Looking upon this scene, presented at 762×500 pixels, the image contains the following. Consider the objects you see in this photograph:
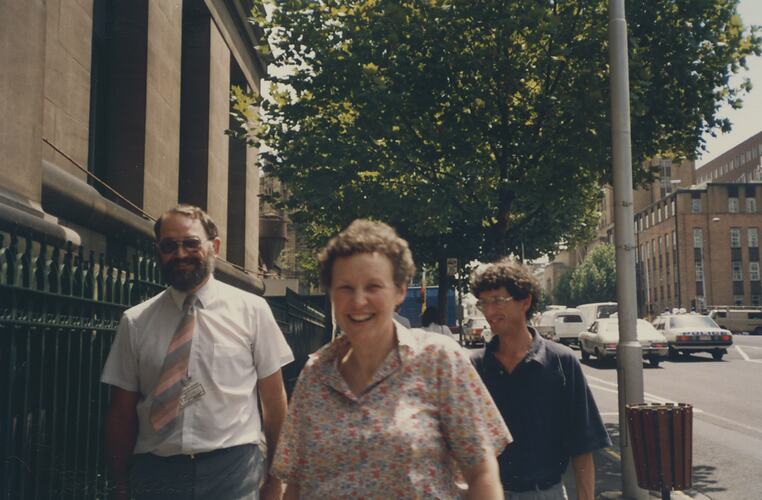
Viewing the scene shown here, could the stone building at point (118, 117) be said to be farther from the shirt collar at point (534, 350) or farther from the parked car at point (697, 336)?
the parked car at point (697, 336)

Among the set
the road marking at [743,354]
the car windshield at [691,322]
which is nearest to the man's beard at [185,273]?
the car windshield at [691,322]

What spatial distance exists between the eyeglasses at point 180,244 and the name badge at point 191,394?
1.90 feet

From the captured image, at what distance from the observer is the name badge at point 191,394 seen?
10.6 ft

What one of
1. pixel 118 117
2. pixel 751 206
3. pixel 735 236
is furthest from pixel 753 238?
pixel 118 117

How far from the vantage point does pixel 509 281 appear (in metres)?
3.66

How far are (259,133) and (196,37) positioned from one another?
4.79 metres

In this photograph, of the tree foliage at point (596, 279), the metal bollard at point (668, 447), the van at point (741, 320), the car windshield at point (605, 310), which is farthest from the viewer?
the tree foliage at point (596, 279)

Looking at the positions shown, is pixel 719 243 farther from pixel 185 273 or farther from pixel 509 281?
pixel 185 273

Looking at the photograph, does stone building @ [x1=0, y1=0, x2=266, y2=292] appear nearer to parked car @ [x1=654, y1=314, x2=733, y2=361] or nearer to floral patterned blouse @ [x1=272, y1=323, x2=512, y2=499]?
floral patterned blouse @ [x1=272, y1=323, x2=512, y2=499]

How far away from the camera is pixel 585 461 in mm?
3508

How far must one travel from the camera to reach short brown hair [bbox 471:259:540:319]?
366 centimetres

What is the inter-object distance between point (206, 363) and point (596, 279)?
326 feet

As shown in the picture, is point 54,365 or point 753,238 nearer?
point 54,365

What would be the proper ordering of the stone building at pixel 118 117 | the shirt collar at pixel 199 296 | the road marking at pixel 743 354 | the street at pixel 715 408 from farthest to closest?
the road marking at pixel 743 354, the street at pixel 715 408, the stone building at pixel 118 117, the shirt collar at pixel 199 296
